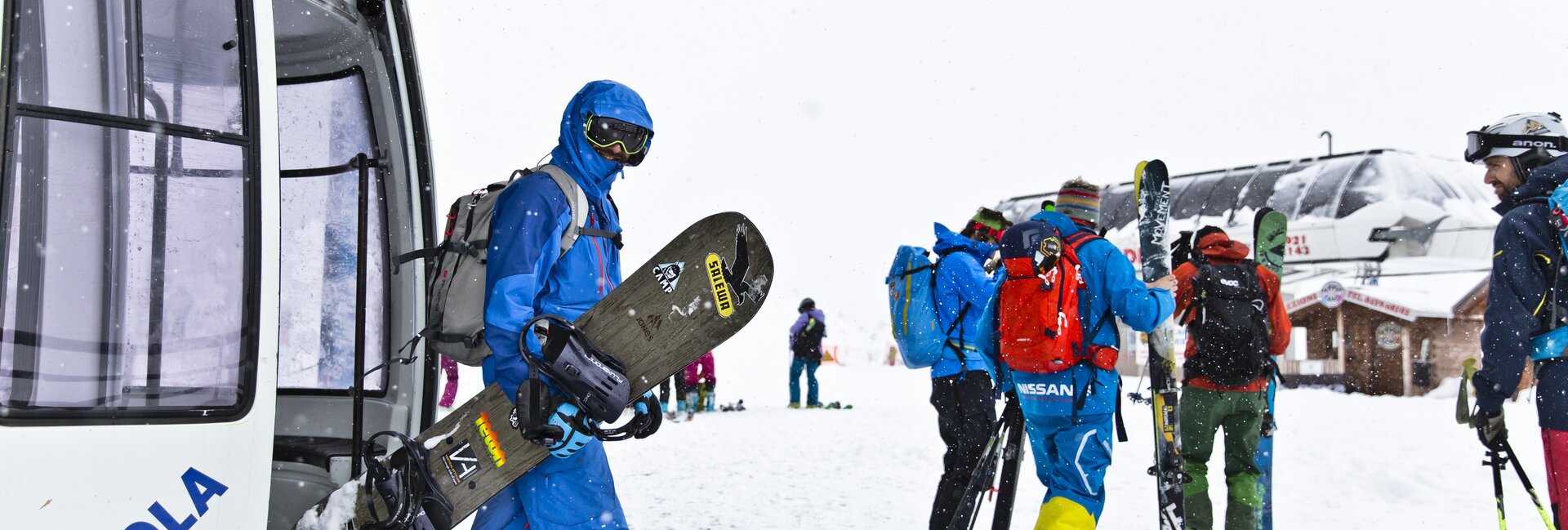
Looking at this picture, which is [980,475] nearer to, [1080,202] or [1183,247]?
[1080,202]

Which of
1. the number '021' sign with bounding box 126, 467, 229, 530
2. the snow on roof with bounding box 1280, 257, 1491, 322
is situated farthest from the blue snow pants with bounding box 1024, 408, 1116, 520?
the snow on roof with bounding box 1280, 257, 1491, 322

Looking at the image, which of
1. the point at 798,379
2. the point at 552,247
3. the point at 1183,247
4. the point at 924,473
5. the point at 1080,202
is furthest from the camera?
the point at 798,379

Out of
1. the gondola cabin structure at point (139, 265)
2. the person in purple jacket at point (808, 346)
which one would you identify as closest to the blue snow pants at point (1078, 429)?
the gondola cabin structure at point (139, 265)

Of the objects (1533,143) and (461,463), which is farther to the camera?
(1533,143)

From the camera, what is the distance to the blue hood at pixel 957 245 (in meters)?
5.31

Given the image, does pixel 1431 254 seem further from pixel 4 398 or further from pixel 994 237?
pixel 4 398

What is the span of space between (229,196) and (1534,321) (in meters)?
4.25

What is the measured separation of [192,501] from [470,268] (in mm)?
898

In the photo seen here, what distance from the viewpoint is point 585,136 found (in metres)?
2.94

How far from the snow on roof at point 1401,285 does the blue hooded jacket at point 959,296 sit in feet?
50.8

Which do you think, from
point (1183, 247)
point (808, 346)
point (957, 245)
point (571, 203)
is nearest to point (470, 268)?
point (571, 203)

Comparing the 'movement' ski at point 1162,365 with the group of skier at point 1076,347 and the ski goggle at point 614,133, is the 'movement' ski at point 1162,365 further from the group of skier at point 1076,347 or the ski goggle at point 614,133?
the ski goggle at point 614,133

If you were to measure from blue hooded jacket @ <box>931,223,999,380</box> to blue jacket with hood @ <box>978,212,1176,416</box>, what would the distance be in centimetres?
71

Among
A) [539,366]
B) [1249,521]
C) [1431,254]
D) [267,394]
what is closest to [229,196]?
[267,394]
